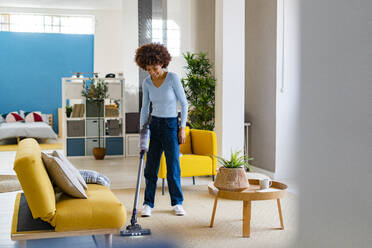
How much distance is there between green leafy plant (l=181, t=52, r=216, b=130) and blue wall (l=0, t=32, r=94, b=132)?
7336mm

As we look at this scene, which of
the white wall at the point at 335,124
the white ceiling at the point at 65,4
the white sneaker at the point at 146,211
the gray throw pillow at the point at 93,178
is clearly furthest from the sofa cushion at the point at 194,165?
the white ceiling at the point at 65,4

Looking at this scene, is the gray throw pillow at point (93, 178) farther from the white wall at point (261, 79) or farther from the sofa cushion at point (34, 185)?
→ the white wall at point (261, 79)

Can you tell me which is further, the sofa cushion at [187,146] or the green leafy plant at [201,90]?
the green leafy plant at [201,90]

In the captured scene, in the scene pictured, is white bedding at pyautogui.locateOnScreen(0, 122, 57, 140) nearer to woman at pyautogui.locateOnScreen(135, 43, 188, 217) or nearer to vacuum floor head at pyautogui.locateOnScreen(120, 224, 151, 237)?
woman at pyautogui.locateOnScreen(135, 43, 188, 217)

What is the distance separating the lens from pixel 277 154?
5.75m

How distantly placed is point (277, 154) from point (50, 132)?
682 cm

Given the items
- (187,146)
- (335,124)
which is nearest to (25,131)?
(187,146)

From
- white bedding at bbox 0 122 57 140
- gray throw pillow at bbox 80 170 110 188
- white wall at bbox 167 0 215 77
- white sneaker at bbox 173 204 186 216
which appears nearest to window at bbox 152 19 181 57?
white wall at bbox 167 0 215 77

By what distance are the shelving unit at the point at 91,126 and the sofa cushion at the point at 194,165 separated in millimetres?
3784

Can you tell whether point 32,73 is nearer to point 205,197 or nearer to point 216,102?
point 216,102

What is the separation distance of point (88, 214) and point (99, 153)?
570 cm

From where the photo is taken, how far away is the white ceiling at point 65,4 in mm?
10973

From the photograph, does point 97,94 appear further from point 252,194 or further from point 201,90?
point 252,194

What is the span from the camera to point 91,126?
8430 mm
